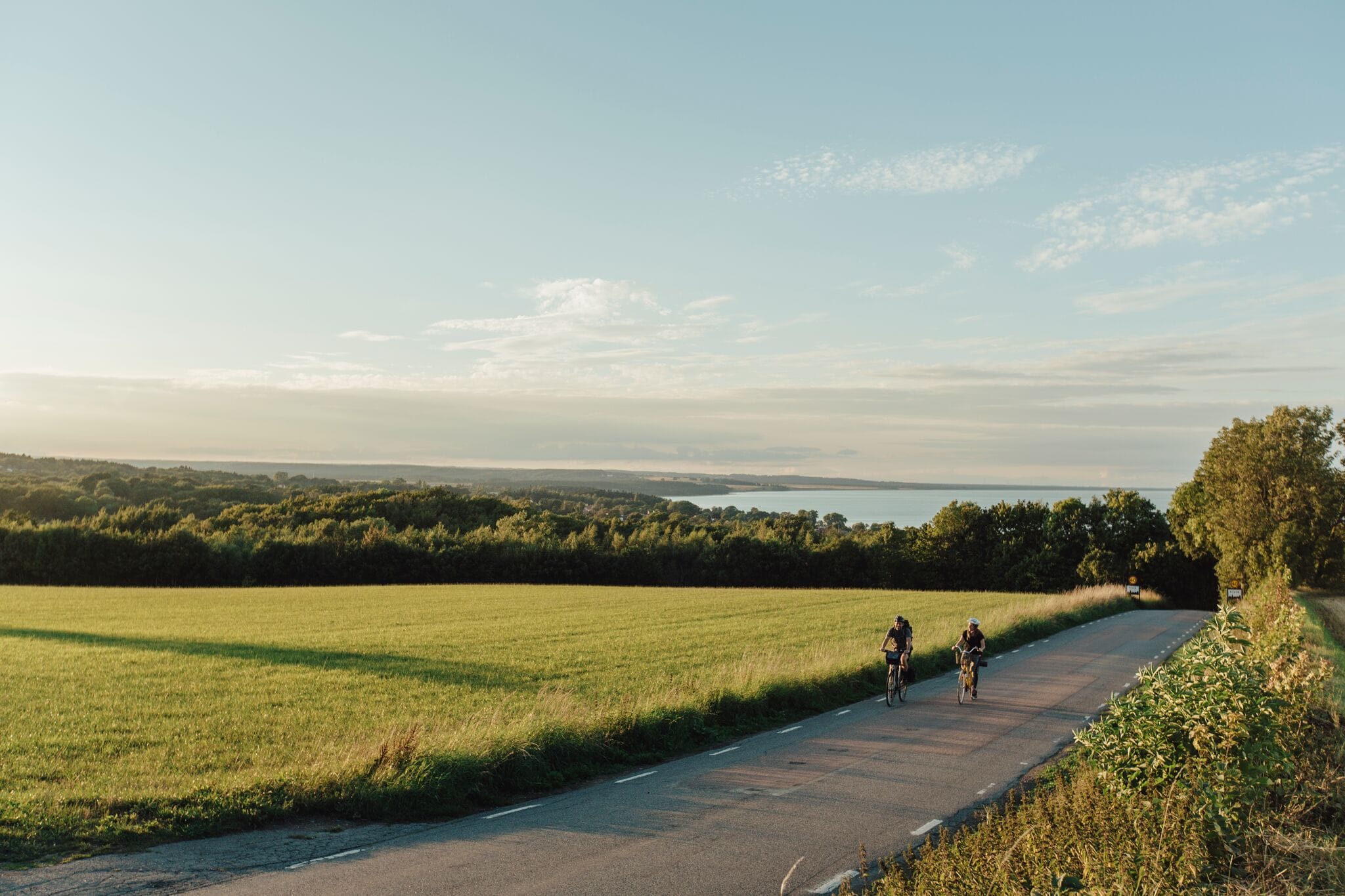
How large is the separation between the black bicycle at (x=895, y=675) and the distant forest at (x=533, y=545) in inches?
2265

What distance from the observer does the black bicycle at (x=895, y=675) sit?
2009 centimetres

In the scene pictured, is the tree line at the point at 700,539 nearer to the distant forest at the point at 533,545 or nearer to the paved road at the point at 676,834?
the distant forest at the point at 533,545

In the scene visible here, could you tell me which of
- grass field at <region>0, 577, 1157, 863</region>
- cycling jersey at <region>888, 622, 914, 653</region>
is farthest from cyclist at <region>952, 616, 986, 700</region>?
grass field at <region>0, 577, 1157, 863</region>

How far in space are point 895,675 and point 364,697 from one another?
38.8 feet

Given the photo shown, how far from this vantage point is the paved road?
8.68 meters

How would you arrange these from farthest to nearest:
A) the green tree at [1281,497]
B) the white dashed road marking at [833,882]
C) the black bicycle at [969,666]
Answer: the green tree at [1281,497]
the black bicycle at [969,666]
the white dashed road marking at [833,882]

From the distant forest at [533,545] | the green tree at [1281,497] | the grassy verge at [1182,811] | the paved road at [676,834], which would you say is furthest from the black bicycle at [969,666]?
the distant forest at [533,545]

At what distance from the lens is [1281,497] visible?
60.1 meters

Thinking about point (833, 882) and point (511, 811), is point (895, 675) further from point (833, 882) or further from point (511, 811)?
point (833, 882)

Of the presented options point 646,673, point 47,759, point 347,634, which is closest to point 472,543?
point 347,634

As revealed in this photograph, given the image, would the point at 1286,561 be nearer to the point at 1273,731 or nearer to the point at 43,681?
the point at 1273,731

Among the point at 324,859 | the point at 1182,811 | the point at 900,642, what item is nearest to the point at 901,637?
the point at 900,642

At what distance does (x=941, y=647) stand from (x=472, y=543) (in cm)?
5539

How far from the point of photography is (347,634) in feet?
116
